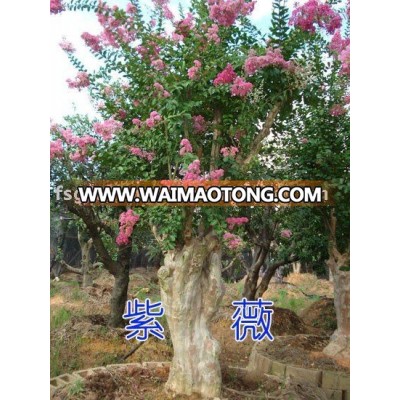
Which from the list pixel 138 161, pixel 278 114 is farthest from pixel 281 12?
pixel 138 161

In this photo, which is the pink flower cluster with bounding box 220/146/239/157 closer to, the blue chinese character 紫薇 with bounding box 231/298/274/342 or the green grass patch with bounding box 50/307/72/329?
the blue chinese character 紫薇 with bounding box 231/298/274/342

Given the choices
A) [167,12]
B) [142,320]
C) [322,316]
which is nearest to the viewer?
[142,320]

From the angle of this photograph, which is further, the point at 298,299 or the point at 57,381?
the point at 298,299

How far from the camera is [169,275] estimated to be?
4371 mm

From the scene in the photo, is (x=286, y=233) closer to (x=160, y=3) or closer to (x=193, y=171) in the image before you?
(x=193, y=171)

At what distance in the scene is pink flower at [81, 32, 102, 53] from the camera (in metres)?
4.50

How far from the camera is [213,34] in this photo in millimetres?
4227

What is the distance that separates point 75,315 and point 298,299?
2.89m

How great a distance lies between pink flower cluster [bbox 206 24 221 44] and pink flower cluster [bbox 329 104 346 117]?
1308 millimetres

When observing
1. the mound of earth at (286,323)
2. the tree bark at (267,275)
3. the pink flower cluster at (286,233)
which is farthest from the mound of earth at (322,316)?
the pink flower cluster at (286,233)

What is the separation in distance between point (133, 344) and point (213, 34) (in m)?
3.43

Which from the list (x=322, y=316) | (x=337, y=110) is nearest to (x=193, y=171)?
(x=337, y=110)

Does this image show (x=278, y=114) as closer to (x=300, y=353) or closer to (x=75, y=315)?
(x=300, y=353)

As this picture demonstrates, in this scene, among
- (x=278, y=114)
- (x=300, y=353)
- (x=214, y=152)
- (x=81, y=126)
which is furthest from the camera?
(x=300, y=353)
